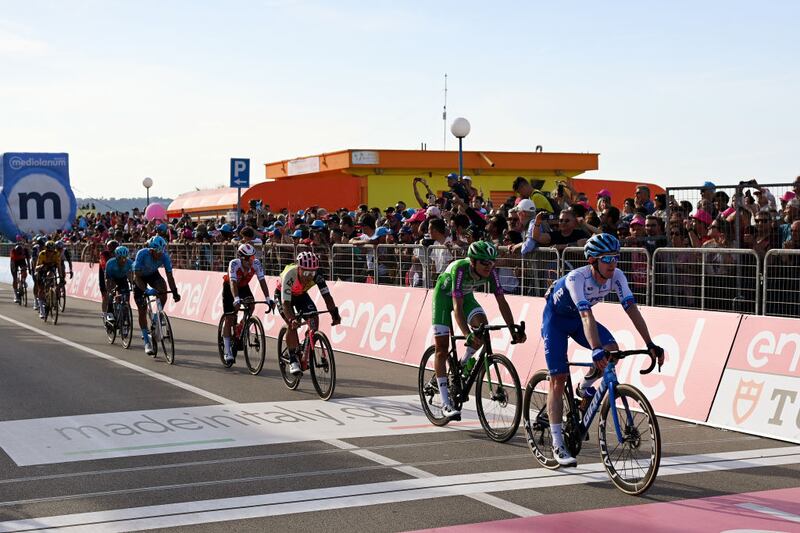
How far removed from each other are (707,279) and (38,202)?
1681 inches

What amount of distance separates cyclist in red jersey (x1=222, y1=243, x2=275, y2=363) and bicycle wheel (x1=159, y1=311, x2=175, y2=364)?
97 cm

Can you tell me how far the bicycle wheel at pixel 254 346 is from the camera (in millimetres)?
14500

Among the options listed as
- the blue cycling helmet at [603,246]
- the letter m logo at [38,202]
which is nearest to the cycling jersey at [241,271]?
the blue cycling helmet at [603,246]

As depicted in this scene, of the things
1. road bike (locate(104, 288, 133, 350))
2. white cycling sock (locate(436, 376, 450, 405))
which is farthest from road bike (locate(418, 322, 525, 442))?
road bike (locate(104, 288, 133, 350))

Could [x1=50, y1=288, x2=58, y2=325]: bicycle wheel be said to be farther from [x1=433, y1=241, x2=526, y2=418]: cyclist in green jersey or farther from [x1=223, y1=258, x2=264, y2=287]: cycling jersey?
[x1=433, y1=241, x2=526, y2=418]: cyclist in green jersey

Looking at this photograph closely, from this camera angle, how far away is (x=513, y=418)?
9.39 metres

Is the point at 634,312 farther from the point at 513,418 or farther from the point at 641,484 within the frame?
the point at 513,418

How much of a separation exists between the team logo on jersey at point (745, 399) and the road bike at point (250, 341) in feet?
21.9

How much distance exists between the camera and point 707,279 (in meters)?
11.7

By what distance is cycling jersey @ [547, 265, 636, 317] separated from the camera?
307 inches

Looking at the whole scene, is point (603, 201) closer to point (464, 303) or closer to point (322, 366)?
point (322, 366)

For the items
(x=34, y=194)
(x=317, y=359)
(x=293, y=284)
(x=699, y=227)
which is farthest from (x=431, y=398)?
(x=34, y=194)

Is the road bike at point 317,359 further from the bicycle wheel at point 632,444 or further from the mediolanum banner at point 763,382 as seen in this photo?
the bicycle wheel at point 632,444

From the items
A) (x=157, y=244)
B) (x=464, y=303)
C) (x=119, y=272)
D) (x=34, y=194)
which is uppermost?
(x=34, y=194)
